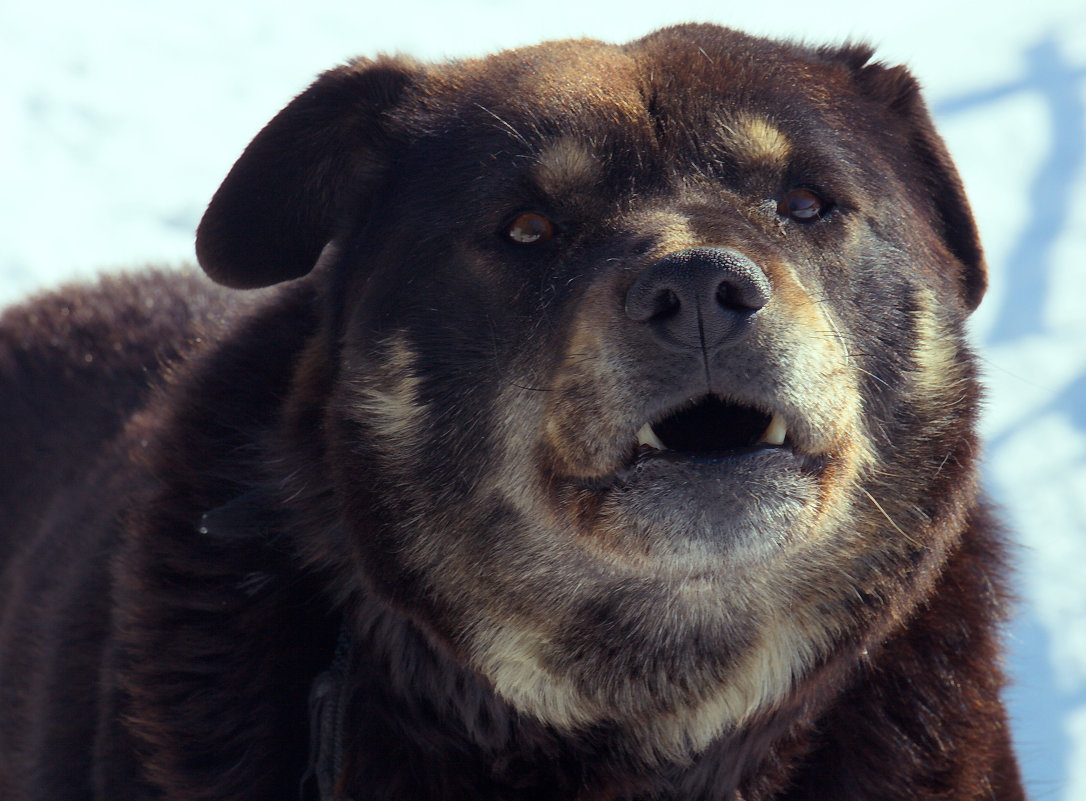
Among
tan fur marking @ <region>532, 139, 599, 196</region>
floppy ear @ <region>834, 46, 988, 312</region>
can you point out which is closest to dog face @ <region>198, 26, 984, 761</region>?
tan fur marking @ <region>532, 139, 599, 196</region>

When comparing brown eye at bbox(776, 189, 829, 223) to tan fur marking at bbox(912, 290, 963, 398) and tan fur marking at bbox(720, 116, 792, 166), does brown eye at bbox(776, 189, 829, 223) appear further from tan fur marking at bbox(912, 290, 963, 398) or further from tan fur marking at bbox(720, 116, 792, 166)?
tan fur marking at bbox(912, 290, 963, 398)

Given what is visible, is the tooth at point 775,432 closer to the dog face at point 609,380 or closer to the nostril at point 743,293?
the dog face at point 609,380

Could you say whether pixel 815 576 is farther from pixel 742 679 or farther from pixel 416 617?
pixel 416 617

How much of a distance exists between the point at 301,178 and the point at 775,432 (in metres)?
1.22

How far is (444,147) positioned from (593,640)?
1108 millimetres

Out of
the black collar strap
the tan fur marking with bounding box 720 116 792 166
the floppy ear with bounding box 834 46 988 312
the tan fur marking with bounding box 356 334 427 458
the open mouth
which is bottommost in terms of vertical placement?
the black collar strap

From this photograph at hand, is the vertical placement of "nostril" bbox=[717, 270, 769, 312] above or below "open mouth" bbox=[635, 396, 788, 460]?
above

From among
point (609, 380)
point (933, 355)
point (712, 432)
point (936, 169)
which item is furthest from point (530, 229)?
point (936, 169)

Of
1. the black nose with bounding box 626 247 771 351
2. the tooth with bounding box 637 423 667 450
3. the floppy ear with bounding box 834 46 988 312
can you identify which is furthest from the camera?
the floppy ear with bounding box 834 46 988 312

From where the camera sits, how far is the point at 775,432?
2363 mm

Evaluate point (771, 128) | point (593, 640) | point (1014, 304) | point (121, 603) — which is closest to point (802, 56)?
point (771, 128)

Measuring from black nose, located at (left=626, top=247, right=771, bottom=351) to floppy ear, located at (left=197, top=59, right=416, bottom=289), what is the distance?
35.2 inches

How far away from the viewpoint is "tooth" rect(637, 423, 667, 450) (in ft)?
7.52

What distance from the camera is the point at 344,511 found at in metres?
2.63
